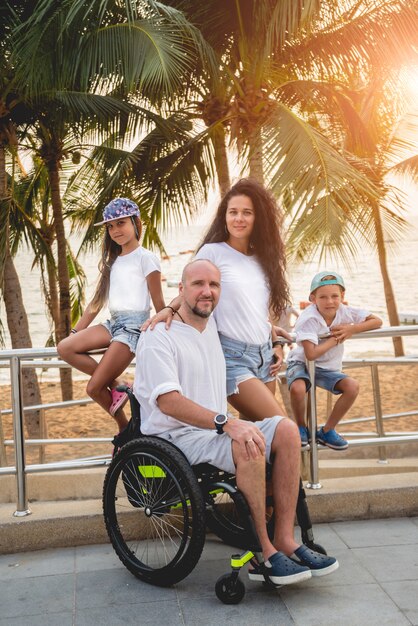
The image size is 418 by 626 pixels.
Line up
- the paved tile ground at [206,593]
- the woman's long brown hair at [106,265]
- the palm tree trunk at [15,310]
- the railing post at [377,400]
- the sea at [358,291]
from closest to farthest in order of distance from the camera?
the paved tile ground at [206,593]
the woman's long brown hair at [106,265]
the railing post at [377,400]
the palm tree trunk at [15,310]
the sea at [358,291]

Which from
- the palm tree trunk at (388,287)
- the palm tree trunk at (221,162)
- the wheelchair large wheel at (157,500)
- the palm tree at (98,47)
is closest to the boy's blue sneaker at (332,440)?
the wheelchair large wheel at (157,500)

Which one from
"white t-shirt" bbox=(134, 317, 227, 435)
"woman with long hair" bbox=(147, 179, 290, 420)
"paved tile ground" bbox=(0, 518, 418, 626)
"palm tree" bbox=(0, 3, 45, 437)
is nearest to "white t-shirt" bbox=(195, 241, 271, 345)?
"woman with long hair" bbox=(147, 179, 290, 420)

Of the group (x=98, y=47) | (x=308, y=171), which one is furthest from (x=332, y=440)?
(x=98, y=47)

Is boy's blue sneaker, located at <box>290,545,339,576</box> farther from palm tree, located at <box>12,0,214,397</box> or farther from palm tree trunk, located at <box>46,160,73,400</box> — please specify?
palm tree trunk, located at <box>46,160,73,400</box>

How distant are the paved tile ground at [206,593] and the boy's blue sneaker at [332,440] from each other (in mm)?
567

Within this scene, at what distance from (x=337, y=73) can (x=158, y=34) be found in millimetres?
3891

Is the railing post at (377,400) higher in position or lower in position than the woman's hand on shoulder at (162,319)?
lower

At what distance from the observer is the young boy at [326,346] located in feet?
14.5

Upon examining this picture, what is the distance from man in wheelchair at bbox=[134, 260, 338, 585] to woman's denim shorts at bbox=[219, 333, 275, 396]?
7.4 inches

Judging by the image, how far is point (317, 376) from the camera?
4.73m

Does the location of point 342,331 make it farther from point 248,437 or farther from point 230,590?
point 230,590

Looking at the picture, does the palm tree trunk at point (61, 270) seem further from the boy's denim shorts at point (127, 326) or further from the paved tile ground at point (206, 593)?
the paved tile ground at point (206, 593)

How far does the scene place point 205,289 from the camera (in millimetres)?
3621

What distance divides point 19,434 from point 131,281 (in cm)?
105
